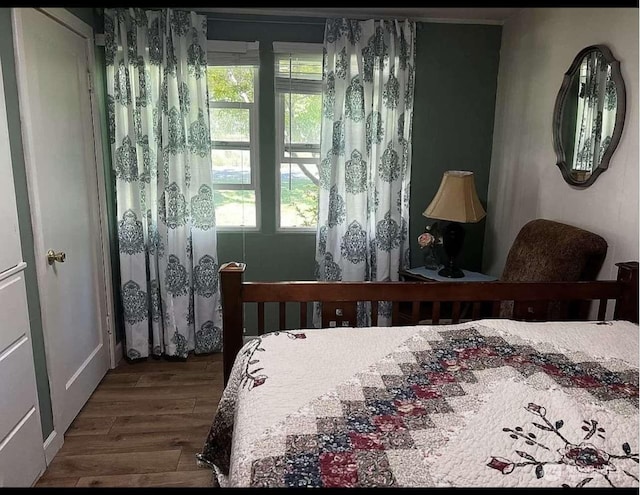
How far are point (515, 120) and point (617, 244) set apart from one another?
122 centimetres

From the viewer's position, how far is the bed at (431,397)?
1.00 meters

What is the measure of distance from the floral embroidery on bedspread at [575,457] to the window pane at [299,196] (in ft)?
7.54

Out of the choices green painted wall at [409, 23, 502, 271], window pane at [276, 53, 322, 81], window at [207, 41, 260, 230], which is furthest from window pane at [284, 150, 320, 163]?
green painted wall at [409, 23, 502, 271]

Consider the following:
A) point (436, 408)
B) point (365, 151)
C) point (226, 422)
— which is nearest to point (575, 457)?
point (436, 408)

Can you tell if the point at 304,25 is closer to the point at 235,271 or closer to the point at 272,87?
the point at 272,87

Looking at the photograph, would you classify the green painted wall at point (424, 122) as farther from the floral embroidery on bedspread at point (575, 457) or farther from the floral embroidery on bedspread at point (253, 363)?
the floral embroidery on bedspread at point (575, 457)

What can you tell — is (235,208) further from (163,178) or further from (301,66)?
(301,66)

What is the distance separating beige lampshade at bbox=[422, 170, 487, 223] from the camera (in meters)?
2.79

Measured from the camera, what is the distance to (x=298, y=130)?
3.12 meters

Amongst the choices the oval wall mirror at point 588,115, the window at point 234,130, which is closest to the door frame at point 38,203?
the window at point 234,130

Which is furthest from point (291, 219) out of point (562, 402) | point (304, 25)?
point (562, 402)

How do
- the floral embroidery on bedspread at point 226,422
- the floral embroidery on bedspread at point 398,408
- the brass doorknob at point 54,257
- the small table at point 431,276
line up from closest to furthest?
Result: the floral embroidery on bedspread at point 398,408 < the floral embroidery on bedspread at point 226,422 < the brass doorknob at point 54,257 < the small table at point 431,276

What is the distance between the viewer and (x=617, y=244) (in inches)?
80.6

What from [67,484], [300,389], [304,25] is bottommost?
[67,484]
